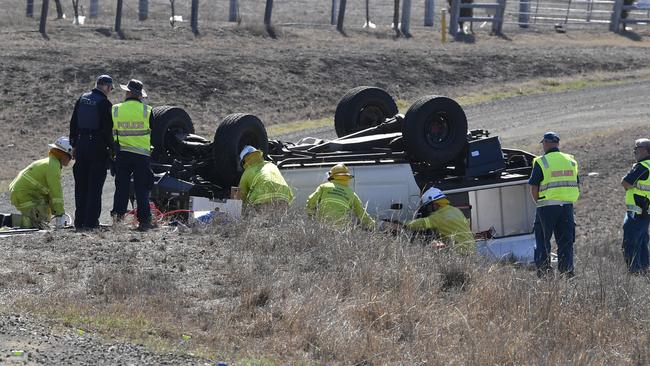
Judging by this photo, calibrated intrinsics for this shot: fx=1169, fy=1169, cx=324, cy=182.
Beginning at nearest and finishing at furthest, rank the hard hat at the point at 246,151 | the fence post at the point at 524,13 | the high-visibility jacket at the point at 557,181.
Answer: the hard hat at the point at 246,151 < the high-visibility jacket at the point at 557,181 < the fence post at the point at 524,13

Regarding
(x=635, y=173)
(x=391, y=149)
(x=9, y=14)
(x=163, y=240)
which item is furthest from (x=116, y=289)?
(x=9, y=14)

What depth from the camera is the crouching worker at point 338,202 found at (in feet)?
38.3

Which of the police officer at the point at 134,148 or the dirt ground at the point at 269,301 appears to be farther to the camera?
the police officer at the point at 134,148

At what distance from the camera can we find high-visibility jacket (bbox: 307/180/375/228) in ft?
38.3

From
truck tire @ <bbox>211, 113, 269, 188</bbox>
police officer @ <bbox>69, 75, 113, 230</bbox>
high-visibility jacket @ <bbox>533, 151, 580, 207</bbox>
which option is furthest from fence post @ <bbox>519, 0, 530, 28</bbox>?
police officer @ <bbox>69, 75, 113, 230</bbox>

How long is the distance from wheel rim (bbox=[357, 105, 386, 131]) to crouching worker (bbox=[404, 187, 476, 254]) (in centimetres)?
336

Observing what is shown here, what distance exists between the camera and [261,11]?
4238 centimetres

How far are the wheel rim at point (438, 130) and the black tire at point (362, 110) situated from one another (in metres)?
1.91

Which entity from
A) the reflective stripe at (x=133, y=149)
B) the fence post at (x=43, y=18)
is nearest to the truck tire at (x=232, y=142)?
the reflective stripe at (x=133, y=149)

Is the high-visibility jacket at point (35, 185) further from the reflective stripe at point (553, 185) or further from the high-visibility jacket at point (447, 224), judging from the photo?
the reflective stripe at point (553, 185)

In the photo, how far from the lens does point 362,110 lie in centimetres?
1539

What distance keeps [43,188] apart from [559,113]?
16.1 meters

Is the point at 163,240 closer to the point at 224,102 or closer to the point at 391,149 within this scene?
the point at 391,149

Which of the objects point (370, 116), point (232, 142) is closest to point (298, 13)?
point (370, 116)
